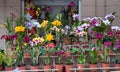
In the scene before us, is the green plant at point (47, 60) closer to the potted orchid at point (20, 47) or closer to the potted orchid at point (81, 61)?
the potted orchid at point (20, 47)

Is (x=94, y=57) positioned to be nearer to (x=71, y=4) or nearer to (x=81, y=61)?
(x=81, y=61)

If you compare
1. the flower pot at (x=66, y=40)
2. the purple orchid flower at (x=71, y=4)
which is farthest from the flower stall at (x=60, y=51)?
the purple orchid flower at (x=71, y=4)

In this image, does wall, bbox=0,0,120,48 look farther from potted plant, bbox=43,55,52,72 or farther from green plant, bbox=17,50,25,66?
potted plant, bbox=43,55,52,72

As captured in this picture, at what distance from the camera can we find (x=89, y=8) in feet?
22.0

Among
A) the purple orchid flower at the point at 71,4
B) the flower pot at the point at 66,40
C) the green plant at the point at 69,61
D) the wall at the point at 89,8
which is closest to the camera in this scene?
the green plant at the point at 69,61

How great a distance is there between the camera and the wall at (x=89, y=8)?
6.68 meters

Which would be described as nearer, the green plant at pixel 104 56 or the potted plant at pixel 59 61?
the potted plant at pixel 59 61

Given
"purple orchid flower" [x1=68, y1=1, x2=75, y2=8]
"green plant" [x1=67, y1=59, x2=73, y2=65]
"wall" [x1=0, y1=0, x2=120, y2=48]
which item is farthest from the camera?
"wall" [x1=0, y1=0, x2=120, y2=48]

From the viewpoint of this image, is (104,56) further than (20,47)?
No

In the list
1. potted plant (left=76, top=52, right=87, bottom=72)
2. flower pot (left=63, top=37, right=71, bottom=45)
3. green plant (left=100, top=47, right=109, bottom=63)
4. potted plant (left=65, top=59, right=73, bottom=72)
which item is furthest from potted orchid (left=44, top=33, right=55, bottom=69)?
flower pot (left=63, top=37, right=71, bottom=45)

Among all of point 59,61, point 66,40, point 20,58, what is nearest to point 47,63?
point 59,61

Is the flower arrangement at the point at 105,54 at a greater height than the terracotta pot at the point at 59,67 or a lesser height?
greater

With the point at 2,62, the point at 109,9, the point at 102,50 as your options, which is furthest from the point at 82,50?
the point at 109,9

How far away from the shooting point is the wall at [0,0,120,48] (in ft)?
21.9
